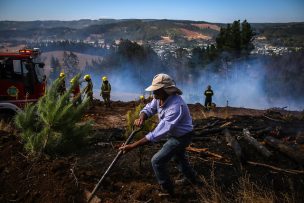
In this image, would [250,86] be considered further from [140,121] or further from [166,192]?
[140,121]

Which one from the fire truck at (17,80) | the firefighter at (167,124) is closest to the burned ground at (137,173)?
the firefighter at (167,124)

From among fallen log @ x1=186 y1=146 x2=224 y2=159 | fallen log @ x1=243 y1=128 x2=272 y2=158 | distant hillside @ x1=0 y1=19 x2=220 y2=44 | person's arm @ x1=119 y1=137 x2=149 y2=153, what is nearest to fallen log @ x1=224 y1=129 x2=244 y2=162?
fallen log @ x1=186 y1=146 x2=224 y2=159

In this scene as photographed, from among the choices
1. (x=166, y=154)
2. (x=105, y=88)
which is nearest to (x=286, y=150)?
(x=166, y=154)

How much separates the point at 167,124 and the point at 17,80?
7864 millimetres

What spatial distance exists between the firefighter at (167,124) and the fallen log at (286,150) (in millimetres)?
3208

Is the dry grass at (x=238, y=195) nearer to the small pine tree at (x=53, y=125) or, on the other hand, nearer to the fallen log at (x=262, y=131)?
the small pine tree at (x=53, y=125)

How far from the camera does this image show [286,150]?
7.34 meters

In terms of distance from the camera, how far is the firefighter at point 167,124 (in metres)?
4.50

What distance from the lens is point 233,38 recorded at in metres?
39.3

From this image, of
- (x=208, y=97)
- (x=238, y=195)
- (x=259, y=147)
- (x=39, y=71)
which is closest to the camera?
(x=238, y=195)

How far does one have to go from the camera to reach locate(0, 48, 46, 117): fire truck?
10602 mm

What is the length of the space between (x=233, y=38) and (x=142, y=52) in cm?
1833

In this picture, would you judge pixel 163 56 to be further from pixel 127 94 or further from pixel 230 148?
pixel 230 148

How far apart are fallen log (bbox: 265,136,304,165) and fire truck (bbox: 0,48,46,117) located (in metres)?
7.44
